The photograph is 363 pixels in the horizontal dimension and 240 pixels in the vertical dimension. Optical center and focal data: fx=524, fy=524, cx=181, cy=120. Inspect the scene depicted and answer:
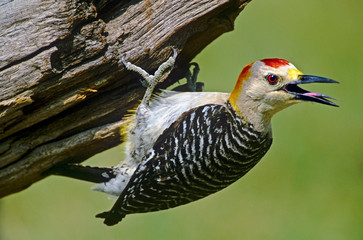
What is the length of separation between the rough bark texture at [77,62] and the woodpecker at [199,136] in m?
0.20

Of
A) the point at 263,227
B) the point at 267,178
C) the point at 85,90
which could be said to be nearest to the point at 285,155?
the point at 267,178

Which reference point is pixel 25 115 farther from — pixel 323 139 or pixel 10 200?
pixel 323 139

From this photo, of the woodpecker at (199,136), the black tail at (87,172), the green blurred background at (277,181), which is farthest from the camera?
the green blurred background at (277,181)

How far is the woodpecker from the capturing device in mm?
4082

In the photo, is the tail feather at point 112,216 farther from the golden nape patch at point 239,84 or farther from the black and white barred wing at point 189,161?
the golden nape patch at point 239,84

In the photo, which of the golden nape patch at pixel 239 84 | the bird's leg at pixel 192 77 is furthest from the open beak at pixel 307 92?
the bird's leg at pixel 192 77

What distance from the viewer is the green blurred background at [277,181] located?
7.39m

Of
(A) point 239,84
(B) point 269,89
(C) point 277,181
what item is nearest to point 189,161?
(A) point 239,84

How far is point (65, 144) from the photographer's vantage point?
457 cm

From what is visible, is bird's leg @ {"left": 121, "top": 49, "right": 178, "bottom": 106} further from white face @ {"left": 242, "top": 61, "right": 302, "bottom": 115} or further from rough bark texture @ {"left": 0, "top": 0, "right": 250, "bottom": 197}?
white face @ {"left": 242, "top": 61, "right": 302, "bottom": 115}

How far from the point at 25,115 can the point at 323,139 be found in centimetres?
502

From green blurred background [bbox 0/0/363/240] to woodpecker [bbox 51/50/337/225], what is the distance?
2.64 meters

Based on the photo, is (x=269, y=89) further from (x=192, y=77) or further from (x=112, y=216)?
(x=112, y=216)

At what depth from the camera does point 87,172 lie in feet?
15.4
